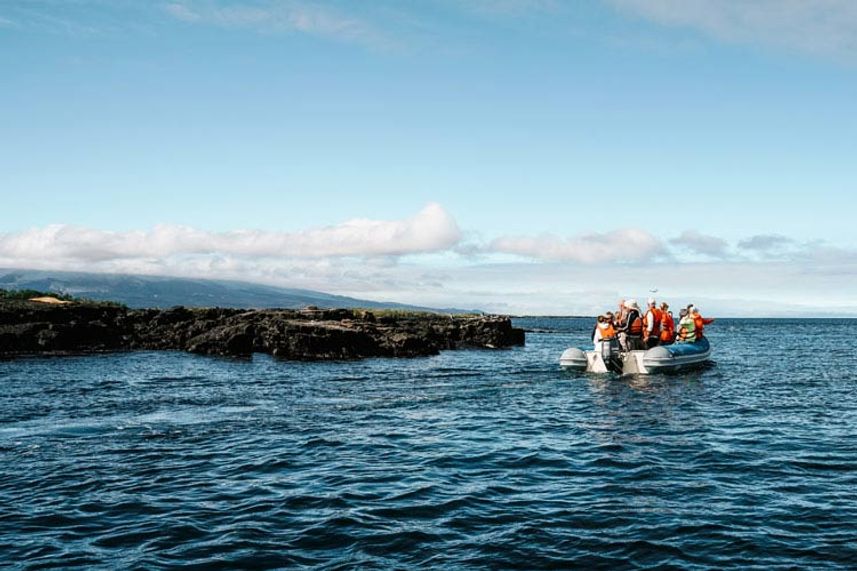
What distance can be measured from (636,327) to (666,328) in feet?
9.95

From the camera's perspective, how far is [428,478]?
586 inches

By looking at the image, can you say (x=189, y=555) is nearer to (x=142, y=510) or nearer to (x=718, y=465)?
(x=142, y=510)

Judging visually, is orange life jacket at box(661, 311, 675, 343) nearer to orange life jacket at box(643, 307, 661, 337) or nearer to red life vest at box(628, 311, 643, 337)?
orange life jacket at box(643, 307, 661, 337)

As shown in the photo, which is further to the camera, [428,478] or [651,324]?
[651,324]

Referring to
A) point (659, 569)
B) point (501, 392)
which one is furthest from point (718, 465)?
point (501, 392)

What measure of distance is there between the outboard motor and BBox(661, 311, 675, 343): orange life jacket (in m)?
4.17

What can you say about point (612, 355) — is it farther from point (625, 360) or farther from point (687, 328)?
point (687, 328)

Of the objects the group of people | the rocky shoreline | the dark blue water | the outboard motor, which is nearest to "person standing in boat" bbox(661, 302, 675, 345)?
the group of people

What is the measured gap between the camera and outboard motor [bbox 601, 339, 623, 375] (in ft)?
115

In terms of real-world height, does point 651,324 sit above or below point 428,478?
above

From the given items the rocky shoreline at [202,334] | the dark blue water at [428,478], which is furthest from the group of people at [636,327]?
the rocky shoreline at [202,334]

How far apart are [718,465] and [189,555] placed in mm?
11664

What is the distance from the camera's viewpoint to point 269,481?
47.8ft

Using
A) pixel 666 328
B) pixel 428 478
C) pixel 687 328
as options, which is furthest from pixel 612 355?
pixel 428 478
